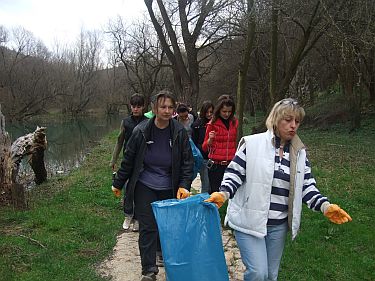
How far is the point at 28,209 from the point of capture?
7.75 metres

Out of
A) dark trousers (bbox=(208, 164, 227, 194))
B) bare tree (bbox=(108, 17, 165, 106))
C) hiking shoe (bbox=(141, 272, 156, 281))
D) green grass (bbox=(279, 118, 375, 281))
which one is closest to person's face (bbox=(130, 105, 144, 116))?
dark trousers (bbox=(208, 164, 227, 194))

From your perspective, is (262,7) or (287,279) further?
(262,7)

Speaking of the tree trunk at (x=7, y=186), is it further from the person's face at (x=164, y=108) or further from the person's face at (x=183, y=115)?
the person's face at (x=164, y=108)

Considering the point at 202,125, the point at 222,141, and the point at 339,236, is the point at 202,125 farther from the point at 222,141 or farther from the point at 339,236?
the point at 339,236

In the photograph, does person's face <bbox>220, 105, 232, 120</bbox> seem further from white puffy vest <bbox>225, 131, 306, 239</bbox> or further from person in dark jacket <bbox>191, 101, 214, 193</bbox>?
white puffy vest <bbox>225, 131, 306, 239</bbox>

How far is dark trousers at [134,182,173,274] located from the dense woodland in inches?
294

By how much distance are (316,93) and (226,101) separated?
3045 centimetres

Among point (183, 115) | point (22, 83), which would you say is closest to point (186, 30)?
point (183, 115)

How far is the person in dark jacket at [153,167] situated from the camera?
407 centimetres

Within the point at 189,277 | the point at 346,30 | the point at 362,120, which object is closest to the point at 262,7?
the point at 346,30

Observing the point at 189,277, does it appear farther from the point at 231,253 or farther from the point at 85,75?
the point at 85,75

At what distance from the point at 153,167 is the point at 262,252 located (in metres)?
1.45

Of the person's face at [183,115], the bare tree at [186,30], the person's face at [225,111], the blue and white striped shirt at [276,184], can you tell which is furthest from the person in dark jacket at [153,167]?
the bare tree at [186,30]

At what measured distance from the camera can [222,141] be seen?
234 inches
